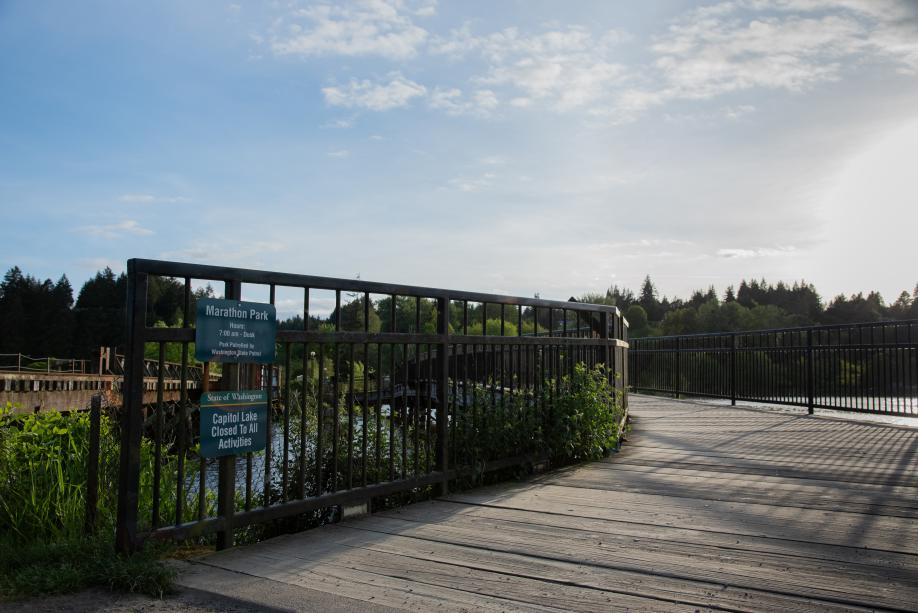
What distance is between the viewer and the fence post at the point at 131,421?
10.8ft

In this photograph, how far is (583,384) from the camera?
21.0 ft

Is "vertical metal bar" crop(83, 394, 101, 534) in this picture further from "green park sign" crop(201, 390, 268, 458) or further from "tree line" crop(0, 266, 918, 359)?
"tree line" crop(0, 266, 918, 359)

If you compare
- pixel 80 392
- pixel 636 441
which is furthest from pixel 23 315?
pixel 636 441

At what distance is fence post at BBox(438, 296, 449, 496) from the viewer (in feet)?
16.6

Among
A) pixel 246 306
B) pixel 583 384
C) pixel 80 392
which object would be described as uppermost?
pixel 246 306

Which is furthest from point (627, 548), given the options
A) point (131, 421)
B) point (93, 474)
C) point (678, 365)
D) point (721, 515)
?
point (678, 365)

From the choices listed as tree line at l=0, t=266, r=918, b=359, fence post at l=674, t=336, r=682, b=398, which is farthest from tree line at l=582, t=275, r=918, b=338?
fence post at l=674, t=336, r=682, b=398

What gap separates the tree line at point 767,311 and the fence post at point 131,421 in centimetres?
7215

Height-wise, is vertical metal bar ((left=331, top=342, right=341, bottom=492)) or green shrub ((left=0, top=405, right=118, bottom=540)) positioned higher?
vertical metal bar ((left=331, top=342, right=341, bottom=492))

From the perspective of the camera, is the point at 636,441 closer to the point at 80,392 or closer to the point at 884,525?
the point at 884,525

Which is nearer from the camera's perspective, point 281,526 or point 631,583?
point 631,583

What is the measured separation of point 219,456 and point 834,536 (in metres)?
3.42

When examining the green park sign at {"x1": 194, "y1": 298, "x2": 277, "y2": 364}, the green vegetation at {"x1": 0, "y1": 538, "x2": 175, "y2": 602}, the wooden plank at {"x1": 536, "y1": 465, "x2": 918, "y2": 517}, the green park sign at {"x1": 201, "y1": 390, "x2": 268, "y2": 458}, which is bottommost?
the wooden plank at {"x1": 536, "y1": 465, "x2": 918, "y2": 517}

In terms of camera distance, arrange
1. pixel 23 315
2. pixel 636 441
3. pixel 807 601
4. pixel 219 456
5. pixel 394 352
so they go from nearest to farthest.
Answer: pixel 807 601 < pixel 219 456 < pixel 394 352 < pixel 636 441 < pixel 23 315
